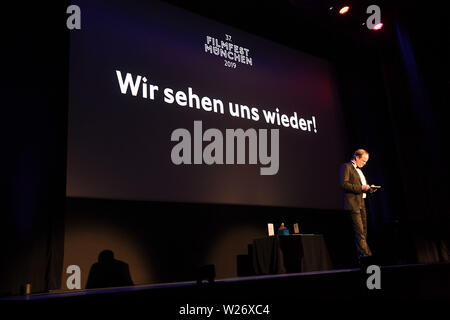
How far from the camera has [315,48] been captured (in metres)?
6.42

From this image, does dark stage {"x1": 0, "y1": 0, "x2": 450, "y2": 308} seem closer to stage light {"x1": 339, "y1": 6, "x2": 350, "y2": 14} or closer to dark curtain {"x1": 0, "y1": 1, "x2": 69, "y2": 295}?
dark curtain {"x1": 0, "y1": 1, "x2": 69, "y2": 295}

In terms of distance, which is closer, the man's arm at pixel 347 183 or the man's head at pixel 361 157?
the man's arm at pixel 347 183

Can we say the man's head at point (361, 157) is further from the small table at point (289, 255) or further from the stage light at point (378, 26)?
the stage light at point (378, 26)

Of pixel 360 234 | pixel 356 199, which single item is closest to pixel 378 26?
pixel 356 199

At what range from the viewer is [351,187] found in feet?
14.1

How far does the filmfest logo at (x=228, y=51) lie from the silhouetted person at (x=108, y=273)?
2.87m

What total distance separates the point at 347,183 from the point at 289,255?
1103 mm

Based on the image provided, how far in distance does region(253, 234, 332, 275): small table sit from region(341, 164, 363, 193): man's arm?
2.44ft

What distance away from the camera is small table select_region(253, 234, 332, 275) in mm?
4355

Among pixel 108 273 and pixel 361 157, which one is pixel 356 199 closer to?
pixel 361 157

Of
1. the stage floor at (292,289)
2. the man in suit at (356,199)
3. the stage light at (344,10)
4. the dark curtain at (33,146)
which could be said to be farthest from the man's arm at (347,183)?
the dark curtain at (33,146)

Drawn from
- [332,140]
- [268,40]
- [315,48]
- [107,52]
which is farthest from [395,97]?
[107,52]

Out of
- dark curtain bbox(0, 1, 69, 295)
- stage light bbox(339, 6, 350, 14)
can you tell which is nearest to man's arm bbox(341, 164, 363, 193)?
stage light bbox(339, 6, 350, 14)

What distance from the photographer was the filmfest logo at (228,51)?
502cm
